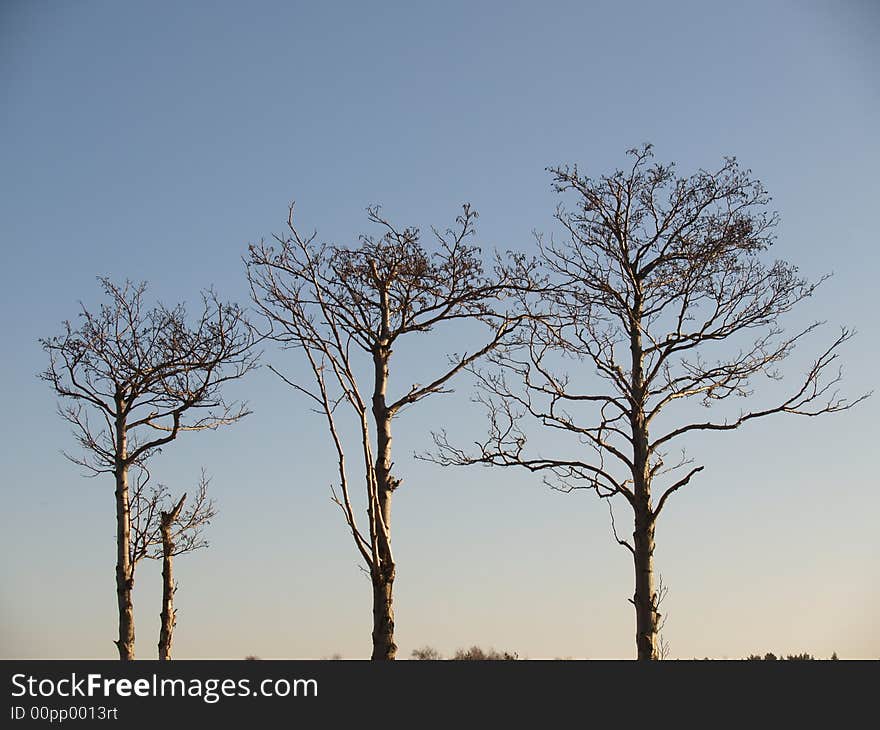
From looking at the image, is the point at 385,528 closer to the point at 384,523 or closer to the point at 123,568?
the point at 384,523

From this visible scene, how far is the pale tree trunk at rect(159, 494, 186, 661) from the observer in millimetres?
16906

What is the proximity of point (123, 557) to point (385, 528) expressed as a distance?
693 centimetres

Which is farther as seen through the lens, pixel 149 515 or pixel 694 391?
pixel 149 515

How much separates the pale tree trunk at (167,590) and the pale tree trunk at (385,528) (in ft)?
22.2

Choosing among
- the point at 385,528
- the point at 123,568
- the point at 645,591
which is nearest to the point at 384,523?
the point at 385,528

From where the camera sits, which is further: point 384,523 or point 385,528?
point 384,523

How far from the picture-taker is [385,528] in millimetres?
9617

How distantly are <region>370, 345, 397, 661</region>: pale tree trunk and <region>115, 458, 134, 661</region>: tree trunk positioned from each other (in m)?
5.44
